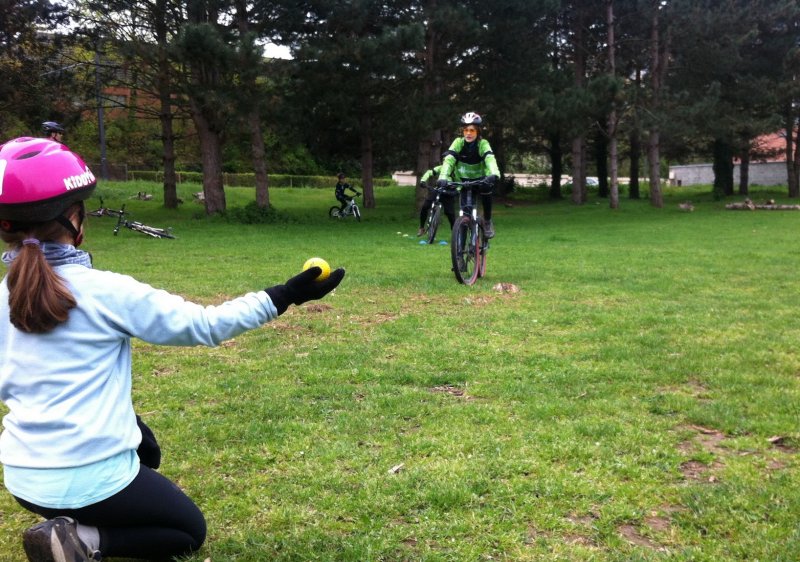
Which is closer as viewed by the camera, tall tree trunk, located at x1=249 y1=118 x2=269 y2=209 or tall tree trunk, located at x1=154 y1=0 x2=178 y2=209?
tall tree trunk, located at x1=154 y1=0 x2=178 y2=209

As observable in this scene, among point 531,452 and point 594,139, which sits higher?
point 594,139

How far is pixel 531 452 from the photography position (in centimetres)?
348

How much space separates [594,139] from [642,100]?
520 inches

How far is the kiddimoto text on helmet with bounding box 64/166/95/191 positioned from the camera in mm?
2189

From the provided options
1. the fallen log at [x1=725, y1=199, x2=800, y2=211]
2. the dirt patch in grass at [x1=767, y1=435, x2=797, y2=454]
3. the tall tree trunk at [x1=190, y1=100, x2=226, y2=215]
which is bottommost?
A: the dirt patch in grass at [x1=767, y1=435, x2=797, y2=454]

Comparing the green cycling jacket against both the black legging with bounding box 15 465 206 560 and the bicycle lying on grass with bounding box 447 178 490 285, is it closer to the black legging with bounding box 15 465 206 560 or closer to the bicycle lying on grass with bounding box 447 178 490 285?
the bicycle lying on grass with bounding box 447 178 490 285

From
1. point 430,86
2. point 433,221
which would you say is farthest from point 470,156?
point 430,86

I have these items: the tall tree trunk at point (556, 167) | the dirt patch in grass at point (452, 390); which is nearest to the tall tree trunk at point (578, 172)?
the tall tree trunk at point (556, 167)

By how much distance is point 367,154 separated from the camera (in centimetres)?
2898

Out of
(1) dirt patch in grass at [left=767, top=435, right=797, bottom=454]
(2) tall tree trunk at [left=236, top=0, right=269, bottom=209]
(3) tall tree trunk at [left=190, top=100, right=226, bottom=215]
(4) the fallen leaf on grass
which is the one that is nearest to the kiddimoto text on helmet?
(1) dirt patch in grass at [left=767, top=435, right=797, bottom=454]

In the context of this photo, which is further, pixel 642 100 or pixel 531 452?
pixel 642 100

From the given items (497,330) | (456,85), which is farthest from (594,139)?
(497,330)

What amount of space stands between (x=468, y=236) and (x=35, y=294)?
278 inches

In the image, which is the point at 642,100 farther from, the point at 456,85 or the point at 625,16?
the point at 456,85
